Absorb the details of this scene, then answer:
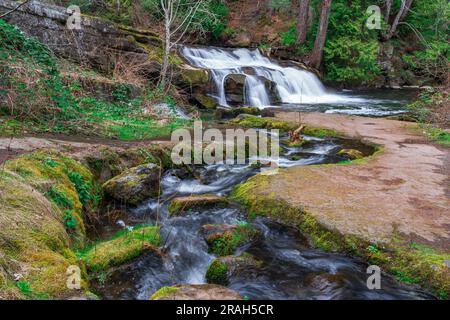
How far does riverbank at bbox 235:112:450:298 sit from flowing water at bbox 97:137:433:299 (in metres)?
0.20

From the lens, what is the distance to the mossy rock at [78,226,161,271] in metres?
4.16

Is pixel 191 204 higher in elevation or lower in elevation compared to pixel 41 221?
lower

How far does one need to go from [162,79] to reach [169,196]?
22.5ft

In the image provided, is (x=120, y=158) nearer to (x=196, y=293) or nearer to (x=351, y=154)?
(x=196, y=293)

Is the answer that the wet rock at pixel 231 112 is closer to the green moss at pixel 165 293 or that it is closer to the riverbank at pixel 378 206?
the riverbank at pixel 378 206

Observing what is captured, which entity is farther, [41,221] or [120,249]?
[120,249]

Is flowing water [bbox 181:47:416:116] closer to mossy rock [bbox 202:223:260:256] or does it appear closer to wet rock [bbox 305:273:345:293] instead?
mossy rock [bbox 202:223:260:256]

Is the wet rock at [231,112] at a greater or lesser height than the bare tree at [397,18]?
lesser

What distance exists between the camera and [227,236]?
487cm

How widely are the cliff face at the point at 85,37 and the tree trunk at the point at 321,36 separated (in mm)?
9930

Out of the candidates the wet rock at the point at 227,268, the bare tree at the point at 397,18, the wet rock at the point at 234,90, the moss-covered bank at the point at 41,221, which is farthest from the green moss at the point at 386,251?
the bare tree at the point at 397,18

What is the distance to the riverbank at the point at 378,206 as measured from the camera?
13.8ft

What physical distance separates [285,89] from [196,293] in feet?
52.3

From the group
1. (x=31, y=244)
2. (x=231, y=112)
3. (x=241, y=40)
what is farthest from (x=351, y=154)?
(x=241, y=40)
